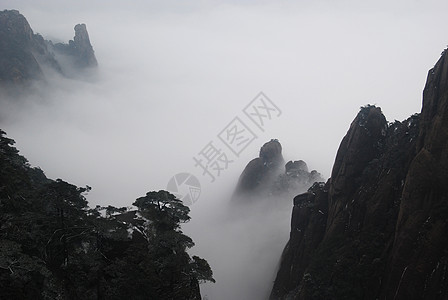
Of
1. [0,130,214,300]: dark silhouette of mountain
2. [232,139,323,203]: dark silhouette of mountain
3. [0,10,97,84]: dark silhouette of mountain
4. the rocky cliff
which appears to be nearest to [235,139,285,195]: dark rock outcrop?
[232,139,323,203]: dark silhouette of mountain

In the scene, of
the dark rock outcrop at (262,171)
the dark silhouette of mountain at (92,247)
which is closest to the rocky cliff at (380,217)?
the dark silhouette of mountain at (92,247)

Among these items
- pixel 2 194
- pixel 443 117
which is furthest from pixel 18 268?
pixel 443 117

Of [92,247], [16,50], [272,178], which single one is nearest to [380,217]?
[92,247]

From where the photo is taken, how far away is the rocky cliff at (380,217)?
82.6 ft

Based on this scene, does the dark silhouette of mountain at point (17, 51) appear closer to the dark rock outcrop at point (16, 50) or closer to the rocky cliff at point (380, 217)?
the dark rock outcrop at point (16, 50)

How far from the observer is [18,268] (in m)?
16.2

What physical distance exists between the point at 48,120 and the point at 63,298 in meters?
195

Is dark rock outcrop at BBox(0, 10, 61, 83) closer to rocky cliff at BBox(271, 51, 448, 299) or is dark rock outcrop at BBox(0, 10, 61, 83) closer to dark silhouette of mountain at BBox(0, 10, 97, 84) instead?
dark silhouette of mountain at BBox(0, 10, 97, 84)

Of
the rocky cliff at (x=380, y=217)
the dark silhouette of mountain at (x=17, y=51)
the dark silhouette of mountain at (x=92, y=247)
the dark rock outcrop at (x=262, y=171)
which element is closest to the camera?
the dark silhouette of mountain at (x=92, y=247)

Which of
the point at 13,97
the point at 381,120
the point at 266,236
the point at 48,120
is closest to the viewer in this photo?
the point at 381,120

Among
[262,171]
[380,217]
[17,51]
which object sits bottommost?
[380,217]

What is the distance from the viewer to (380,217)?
3266cm

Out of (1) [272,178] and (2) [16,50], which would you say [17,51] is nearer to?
(2) [16,50]

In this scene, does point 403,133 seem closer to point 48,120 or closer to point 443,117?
point 443,117
